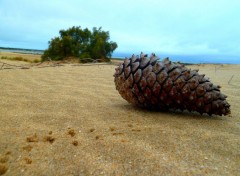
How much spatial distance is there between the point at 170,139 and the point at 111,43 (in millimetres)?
13905

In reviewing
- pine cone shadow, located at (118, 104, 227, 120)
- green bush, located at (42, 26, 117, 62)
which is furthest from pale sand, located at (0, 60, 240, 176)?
green bush, located at (42, 26, 117, 62)

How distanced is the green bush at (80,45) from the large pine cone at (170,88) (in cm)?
1139

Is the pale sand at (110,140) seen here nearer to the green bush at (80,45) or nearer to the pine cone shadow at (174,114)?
the pine cone shadow at (174,114)

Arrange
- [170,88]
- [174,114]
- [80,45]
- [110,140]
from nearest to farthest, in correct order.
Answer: [110,140] → [170,88] → [174,114] → [80,45]

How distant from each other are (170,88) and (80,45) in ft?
40.8

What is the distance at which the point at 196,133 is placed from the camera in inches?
66.6

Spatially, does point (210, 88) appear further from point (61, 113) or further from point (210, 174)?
point (61, 113)

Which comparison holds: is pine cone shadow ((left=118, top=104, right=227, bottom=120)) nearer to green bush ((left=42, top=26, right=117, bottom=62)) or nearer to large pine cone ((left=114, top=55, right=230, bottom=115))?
large pine cone ((left=114, top=55, right=230, bottom=115))

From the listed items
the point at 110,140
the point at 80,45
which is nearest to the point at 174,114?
the point at 110,140

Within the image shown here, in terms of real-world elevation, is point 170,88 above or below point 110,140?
above

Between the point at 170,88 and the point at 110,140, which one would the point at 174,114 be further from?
the point at 110,140

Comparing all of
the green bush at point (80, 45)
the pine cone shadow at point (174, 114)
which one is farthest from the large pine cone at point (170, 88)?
the green bush at point (80, 45)

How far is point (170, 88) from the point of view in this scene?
2.05m

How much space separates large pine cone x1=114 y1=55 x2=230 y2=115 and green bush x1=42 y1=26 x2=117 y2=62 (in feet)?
37.4
